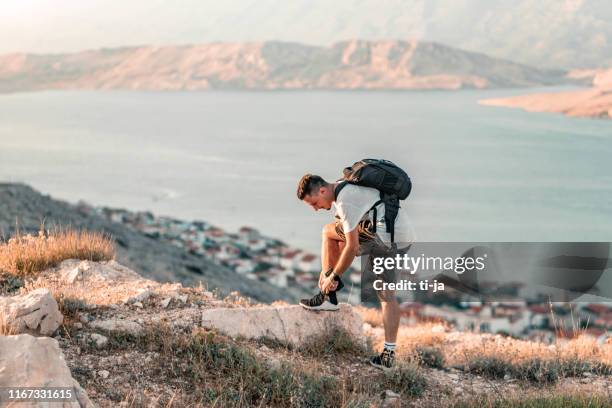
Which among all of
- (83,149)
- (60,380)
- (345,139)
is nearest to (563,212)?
(345,139)

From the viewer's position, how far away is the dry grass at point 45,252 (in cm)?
645

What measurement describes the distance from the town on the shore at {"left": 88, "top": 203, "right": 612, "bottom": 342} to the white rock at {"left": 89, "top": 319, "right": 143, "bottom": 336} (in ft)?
48.5

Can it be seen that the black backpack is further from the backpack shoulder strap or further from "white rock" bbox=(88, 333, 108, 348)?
"white rock" bbox=(88, 333, 108, 348)

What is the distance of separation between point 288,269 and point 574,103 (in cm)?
9150

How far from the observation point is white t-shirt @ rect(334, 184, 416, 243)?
15.1 ft

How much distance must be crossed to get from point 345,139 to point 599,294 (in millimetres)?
65211

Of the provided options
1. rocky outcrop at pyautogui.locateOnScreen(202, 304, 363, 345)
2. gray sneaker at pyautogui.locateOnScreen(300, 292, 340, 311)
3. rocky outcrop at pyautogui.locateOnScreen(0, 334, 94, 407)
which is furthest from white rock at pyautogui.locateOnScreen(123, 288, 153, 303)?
rocky outcrop at pyautogui.locateOnScreen(0, 334, 94, 407)

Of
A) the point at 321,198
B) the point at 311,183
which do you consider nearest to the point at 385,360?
the point at 321,198

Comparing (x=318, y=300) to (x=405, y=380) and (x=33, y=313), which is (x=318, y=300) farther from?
(x=33, y=313)

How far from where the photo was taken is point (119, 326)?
4867 millimetres

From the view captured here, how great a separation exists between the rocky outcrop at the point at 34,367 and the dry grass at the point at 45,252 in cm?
308

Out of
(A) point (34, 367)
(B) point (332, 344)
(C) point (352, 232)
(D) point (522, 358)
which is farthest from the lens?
(D) point (522, 358)

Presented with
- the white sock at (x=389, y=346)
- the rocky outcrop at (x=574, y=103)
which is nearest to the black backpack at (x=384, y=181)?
the white sock at (x=389, y=346)

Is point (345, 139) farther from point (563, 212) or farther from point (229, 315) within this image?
point (229, 315)
